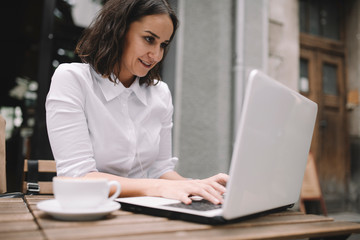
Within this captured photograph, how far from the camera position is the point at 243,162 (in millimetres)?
644

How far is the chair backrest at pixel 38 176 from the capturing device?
128 centimetres

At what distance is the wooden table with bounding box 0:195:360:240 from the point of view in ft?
1.94

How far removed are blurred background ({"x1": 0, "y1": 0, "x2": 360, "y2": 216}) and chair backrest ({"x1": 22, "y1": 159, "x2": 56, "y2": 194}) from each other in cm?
176

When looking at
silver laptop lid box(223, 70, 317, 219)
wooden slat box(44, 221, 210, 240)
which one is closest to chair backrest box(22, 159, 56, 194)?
wooden slat box(44, 221, 210, 240)

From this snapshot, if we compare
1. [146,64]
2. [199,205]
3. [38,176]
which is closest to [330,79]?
[146,64]

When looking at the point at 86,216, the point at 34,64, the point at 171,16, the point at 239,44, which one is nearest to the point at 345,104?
the point at 239,44

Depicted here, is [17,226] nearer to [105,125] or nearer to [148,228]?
[148,228]

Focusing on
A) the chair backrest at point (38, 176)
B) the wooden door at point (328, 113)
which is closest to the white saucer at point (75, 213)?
the chair backrest at point (38, 176)

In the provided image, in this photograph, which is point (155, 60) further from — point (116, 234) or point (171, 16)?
point (116, 234)

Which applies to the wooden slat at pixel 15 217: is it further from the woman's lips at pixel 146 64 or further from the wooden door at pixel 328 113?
the wooden door at pixel 328 113

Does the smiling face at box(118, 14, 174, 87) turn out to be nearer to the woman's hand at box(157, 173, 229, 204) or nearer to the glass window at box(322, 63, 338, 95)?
the woman's hand at box(157, 173, 229, 204)

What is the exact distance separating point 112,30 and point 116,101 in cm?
31

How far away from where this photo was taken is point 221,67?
11.7 ft

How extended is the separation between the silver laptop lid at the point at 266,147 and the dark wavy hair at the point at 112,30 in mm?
822
